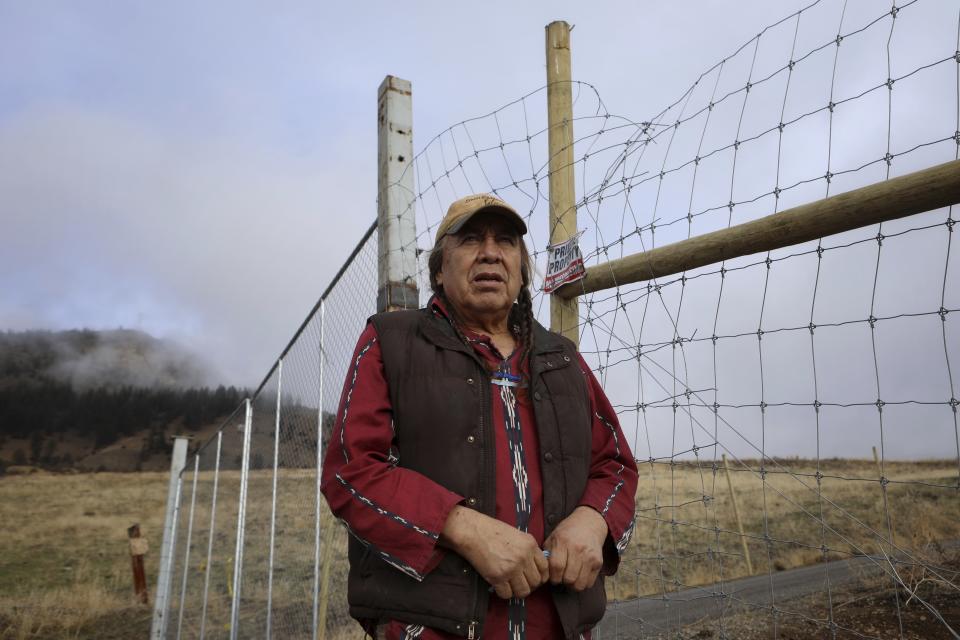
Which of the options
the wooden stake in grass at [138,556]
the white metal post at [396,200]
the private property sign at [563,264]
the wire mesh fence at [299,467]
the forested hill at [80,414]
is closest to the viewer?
the private property sign at [563,264]

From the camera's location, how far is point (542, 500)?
1.62 m

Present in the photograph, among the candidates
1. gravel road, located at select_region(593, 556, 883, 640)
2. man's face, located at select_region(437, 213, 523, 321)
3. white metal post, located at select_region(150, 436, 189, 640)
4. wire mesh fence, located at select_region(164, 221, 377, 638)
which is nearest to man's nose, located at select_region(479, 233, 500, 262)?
man's face, located at select_region(437, 213, 523, 321)

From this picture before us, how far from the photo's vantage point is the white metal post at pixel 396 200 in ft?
10.6

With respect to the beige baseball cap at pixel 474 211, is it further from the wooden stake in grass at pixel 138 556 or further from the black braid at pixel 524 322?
the wooden stake in grass at pixel 138 556

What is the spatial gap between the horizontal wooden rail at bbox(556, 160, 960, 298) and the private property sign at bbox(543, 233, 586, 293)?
11 centimetres

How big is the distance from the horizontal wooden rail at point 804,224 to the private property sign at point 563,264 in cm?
11

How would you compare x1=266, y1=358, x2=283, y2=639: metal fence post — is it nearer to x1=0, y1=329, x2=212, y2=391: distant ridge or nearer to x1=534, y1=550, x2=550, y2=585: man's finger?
x1=534, y1=550, x2=550, y2=585: man's finger

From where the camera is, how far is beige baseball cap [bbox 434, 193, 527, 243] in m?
1.83

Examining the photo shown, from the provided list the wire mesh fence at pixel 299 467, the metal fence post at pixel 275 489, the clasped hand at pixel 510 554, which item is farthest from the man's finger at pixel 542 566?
the metal fence post at pixel 275 489

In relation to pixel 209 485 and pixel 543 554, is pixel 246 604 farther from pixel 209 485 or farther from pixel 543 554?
pixel 543 554

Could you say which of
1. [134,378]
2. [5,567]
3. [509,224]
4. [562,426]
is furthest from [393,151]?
[134,378]

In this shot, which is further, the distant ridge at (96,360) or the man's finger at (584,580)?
the distant ridge at (96,360)

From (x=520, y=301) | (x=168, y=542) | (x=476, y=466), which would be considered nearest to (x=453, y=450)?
(x=476, y=466)

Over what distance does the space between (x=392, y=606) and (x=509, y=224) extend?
3.47 feet
